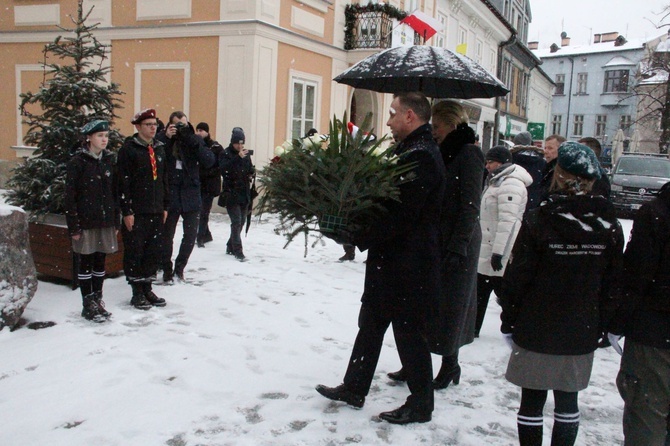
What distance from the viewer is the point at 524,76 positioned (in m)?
38.6

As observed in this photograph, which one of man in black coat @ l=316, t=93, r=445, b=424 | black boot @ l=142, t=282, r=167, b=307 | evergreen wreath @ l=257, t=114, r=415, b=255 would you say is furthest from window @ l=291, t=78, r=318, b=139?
evergreen wreath @ l=257, t=114, r=415, b=255

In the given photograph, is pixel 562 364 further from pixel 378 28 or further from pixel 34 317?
pixel 378 28

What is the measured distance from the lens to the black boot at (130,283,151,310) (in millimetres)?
5298

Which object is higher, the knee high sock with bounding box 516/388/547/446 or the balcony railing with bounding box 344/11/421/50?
the balcony railing with bounding box 344/11/421/50

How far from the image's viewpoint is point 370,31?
15.0 meters

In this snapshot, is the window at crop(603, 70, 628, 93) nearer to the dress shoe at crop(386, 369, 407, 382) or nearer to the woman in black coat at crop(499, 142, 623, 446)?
the dress shoe at crop(386, 369, 407, 382)

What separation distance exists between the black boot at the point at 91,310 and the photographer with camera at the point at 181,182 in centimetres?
139

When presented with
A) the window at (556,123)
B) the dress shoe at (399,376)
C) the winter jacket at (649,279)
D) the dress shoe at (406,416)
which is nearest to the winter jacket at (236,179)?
the dress shoe at (399,376)

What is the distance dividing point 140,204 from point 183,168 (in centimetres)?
106

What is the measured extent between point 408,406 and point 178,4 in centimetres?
1191

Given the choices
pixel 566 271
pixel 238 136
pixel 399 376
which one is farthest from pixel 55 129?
pixel 566 271

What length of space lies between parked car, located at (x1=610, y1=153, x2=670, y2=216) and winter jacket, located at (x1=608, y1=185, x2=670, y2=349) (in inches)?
593

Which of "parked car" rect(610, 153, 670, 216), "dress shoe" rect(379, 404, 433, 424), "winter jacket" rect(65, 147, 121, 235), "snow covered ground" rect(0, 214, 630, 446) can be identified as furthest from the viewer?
A: "parked car" rect(610, 153, 670, 216)

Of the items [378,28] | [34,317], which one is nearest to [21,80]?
[378,28]
